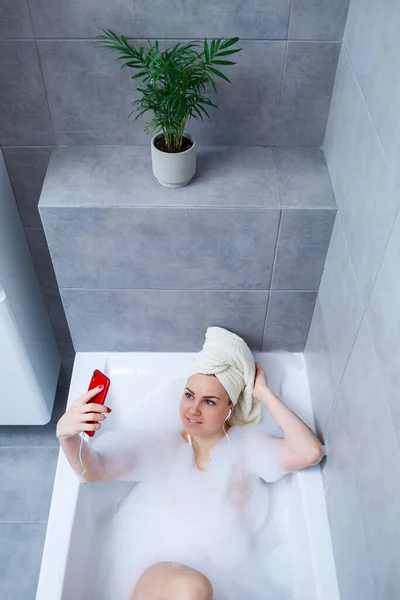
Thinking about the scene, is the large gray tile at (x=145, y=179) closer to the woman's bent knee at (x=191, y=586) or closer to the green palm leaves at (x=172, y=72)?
the green palm leaves at (x=172, y=72)

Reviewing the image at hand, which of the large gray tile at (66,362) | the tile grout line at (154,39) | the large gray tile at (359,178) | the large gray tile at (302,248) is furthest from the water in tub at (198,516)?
the tile grout line at (154,39)

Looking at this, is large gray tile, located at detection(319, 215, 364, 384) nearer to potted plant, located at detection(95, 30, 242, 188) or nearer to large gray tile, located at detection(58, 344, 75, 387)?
potted plant, located at detection(95, 30, 242, 188)

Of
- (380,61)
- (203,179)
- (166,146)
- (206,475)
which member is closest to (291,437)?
Result: (206,475)

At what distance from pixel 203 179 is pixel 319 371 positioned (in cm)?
64

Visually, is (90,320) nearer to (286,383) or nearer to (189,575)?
(286,383)

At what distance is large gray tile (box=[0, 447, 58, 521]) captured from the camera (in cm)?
184

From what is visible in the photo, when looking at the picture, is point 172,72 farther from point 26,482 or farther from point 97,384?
point 26,482

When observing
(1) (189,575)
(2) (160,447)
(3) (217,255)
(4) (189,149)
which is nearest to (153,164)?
(4) (189,149)

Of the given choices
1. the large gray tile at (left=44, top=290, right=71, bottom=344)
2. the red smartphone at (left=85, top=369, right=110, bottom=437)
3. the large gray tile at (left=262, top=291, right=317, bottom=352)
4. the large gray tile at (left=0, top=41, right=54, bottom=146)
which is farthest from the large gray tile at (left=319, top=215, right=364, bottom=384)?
the large gray tile at (left=44, top=290, right=71, bottom=344)

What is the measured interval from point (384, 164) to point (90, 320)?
3.32ft

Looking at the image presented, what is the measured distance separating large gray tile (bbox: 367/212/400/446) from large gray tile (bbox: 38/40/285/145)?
64 cm

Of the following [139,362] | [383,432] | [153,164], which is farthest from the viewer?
[139,362]

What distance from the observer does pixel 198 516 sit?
153 centimetres

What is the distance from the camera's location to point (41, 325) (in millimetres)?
1851
